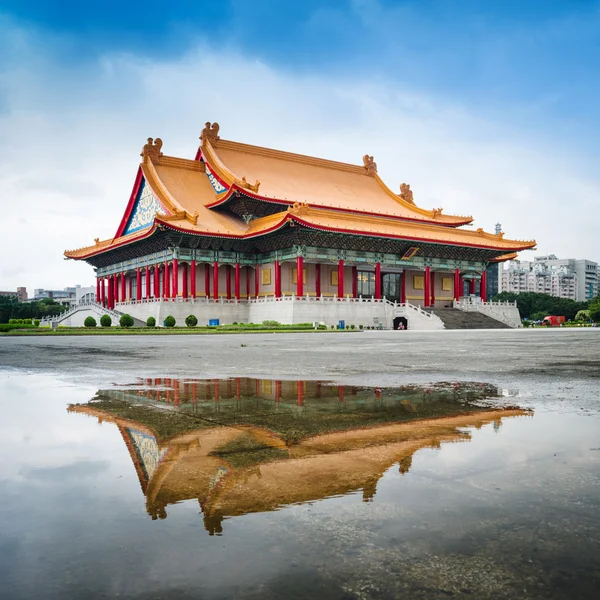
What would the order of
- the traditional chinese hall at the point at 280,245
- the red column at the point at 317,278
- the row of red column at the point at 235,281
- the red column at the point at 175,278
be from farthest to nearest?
the red column at the point at 317,278 < the row of red column at the point at 235,281 < the red column at the point at 175,278 < the traditional chinese hall at the point at 280,245

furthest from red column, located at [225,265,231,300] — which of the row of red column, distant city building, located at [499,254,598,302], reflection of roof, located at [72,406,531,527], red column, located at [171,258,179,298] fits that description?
distant city building, located at [499,254,598,302]

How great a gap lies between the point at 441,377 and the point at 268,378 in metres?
2.28

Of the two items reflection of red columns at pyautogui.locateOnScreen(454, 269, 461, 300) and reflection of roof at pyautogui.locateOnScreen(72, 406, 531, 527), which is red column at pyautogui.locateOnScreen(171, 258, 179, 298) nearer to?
reflection of red columns at pyautogui.locateOnScreen(454, 269, 461, 300)

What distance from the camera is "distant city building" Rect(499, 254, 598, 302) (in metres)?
163

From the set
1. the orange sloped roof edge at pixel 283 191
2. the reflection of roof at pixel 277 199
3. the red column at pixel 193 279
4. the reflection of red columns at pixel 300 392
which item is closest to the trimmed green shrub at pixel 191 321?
the red column at pixel 193 279

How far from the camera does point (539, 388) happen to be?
22.0 ft

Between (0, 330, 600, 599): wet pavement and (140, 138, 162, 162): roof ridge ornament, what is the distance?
45116mm

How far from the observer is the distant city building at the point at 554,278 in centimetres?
16294

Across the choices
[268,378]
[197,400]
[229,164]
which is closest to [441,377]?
[268,378]

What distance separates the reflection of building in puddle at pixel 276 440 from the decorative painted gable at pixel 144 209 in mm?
40791

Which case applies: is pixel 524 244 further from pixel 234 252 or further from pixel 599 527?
pixel 599 527

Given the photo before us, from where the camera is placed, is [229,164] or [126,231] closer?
[229,164]

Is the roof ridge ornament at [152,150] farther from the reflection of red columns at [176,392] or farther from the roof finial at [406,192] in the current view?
the reflection of red columns at [176,392]

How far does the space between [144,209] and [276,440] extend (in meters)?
47.1
